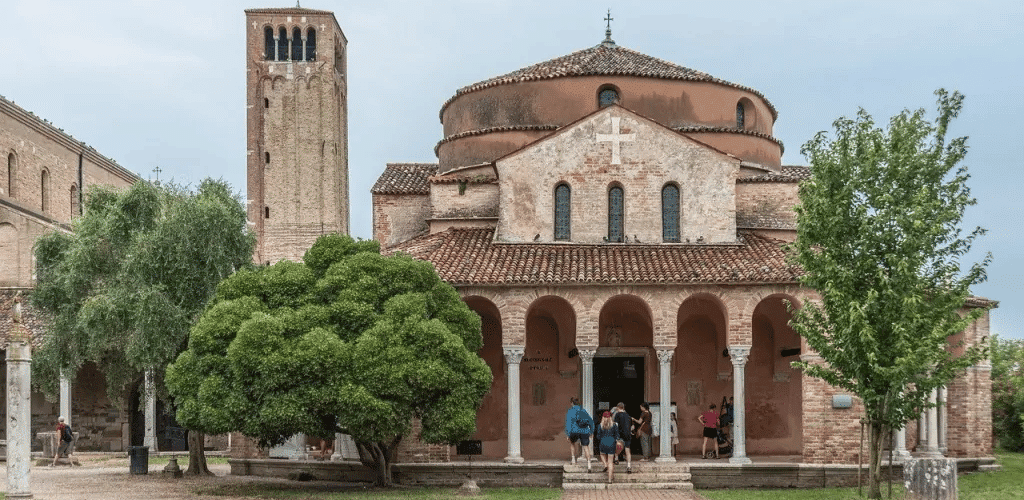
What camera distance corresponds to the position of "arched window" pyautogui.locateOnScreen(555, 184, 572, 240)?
28.2m

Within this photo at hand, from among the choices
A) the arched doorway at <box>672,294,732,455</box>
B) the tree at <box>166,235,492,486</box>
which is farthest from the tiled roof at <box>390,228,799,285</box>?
the tree at <box>166,235,492,486</box>

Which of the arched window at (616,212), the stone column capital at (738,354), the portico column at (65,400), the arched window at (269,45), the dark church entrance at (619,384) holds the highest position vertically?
the arched window at (269,45)

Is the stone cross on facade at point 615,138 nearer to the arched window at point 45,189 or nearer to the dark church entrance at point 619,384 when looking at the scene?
the dark church entrance at point 619,384

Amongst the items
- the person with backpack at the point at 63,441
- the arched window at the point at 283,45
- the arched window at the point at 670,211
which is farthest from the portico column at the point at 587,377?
the arched window at the point at 283,45

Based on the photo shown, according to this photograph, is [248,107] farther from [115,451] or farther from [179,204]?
[179,204]

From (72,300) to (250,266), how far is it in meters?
4.08

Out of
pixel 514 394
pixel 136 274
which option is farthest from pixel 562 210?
pixel 136 274

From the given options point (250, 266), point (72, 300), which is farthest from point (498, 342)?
point (72, 300)

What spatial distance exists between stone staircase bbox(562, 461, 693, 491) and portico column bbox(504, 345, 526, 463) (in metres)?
1.26

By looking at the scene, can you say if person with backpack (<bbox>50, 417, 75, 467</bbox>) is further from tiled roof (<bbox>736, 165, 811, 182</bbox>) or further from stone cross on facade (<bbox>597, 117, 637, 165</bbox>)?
→ tiled roof (<bbox>736, 165, 811, 182</bbox>)

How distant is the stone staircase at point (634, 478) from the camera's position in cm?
2427

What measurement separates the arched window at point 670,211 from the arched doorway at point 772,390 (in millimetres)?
2635

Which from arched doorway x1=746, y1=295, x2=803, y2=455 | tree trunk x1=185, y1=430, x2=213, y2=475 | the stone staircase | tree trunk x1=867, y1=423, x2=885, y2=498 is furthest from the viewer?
arched doorway x1=746, y1=295, x2=803, y2=455

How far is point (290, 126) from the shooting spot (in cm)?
5819
